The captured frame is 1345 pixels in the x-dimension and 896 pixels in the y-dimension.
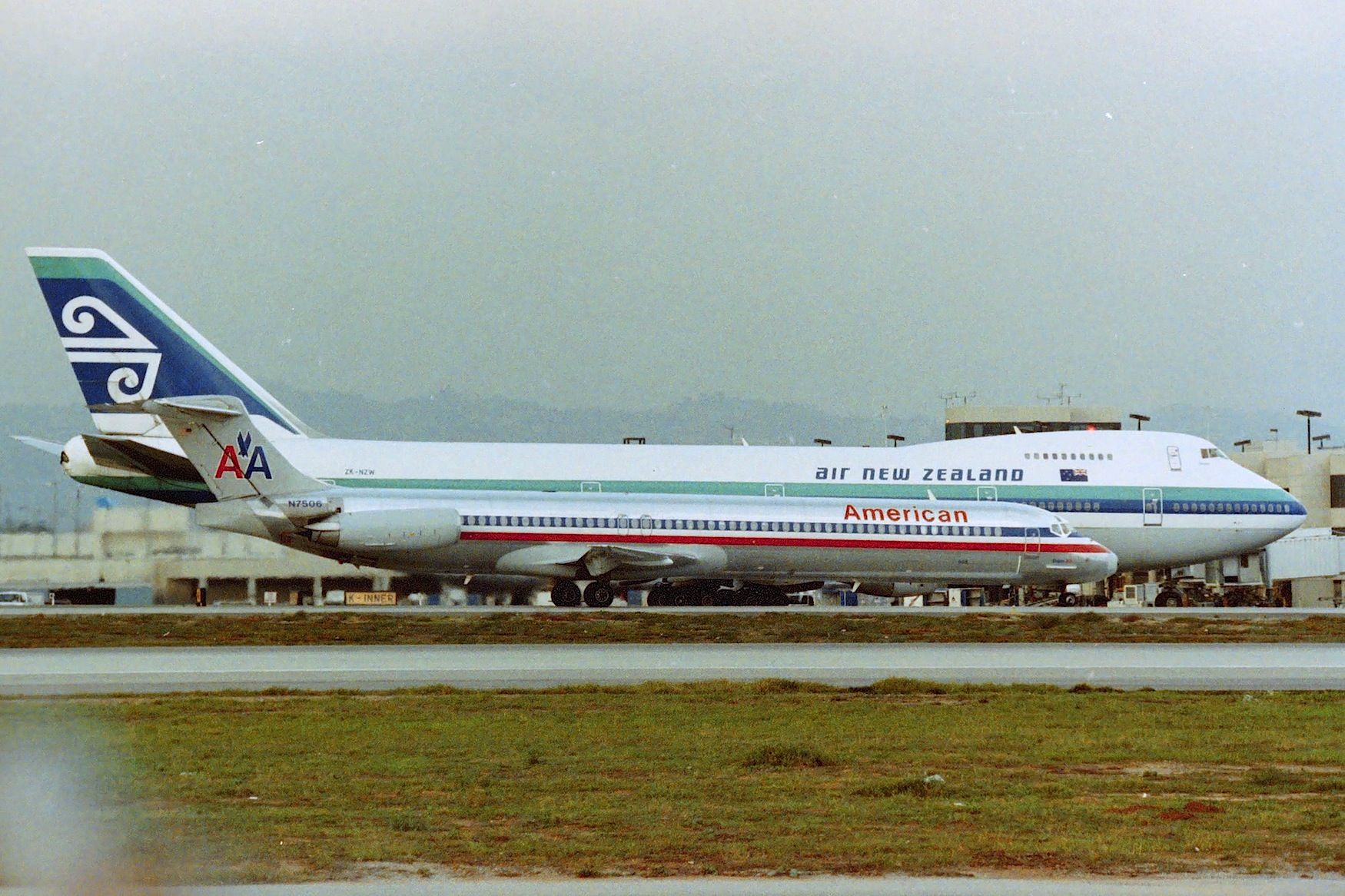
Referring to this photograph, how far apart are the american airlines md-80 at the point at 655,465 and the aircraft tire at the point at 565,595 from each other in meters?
3.41

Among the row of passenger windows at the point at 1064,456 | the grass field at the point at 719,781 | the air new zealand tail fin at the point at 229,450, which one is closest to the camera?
the grass field at the point at 719,781

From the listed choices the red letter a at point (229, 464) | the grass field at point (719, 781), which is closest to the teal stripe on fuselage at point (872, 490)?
the red letter a at point (229, 464)

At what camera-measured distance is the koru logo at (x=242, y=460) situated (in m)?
43.4

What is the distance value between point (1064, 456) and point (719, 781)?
142 ft

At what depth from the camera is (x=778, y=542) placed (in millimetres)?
47438

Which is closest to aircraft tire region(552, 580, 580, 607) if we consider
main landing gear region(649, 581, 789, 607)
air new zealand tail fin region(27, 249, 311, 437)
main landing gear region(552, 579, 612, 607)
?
main landing gear region(552, 579, 612, 607)

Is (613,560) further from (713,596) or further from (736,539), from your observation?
(713,596)

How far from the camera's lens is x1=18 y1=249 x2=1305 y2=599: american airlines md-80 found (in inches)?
1954

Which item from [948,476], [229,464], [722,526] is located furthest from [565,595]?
[948,476]

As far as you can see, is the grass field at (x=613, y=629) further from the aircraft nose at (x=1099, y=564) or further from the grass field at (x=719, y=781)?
the grass field at (x=719, y=781)

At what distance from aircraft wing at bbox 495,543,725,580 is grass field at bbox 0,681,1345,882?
2239cm

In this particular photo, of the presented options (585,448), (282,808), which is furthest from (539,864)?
(585,448)

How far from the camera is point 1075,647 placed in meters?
34.2

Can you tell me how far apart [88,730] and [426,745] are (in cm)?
402
